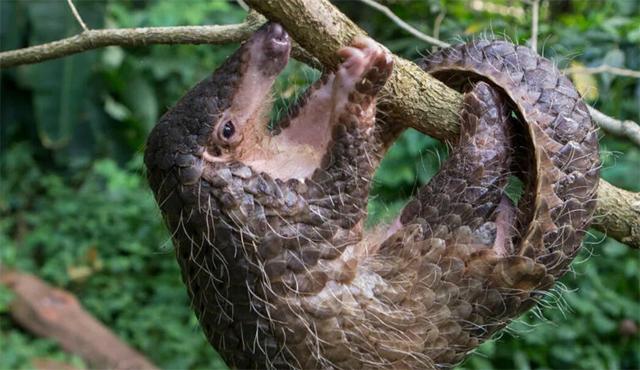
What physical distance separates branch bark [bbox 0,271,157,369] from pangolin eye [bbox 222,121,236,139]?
4.05 metres

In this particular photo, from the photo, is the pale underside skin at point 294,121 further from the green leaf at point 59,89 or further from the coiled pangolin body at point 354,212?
the green leaf at point 59,89

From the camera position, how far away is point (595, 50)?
3488mm

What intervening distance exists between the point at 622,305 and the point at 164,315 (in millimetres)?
Result: 3570

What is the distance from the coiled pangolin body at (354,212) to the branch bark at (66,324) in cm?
384

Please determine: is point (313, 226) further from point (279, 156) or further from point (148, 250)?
point (148, 250)

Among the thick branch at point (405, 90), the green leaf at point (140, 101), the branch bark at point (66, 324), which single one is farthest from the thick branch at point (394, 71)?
the green leaf at point (140, 101)

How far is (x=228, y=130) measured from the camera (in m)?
1.82

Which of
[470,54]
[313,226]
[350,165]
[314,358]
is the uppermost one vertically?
[470,54]

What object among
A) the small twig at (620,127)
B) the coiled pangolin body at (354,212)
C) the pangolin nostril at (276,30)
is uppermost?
the pangolin nostril at (276,30)

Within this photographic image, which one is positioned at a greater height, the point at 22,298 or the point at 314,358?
the point at 314,358

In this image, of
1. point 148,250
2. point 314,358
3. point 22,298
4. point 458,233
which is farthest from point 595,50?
point 22,298

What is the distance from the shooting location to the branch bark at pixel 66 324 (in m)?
5.54

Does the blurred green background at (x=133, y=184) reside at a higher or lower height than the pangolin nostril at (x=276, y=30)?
lower

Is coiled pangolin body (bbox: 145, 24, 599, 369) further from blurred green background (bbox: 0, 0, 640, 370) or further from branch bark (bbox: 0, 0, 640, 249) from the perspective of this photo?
blurred green background (bbox: 0, 0, 640, 370)
